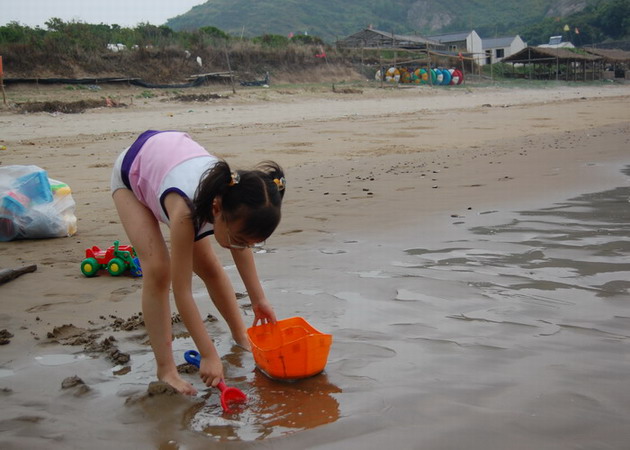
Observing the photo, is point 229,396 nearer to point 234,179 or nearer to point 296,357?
point 296,357

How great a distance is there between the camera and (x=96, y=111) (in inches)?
593

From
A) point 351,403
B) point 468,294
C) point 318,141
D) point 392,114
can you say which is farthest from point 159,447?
point 392,114

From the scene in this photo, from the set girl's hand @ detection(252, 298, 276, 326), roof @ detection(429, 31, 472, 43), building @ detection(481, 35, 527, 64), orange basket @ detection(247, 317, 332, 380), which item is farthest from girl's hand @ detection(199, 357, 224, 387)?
building @ detection(481, 35, 527, 64)

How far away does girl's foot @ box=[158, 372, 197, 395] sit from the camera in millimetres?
2316

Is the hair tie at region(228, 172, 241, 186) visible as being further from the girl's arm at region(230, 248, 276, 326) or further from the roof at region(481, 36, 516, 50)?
the roof at region(481, 36, 516, 50)

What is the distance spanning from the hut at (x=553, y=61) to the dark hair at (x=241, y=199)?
3928cm

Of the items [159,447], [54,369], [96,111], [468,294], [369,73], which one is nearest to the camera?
[159,447]

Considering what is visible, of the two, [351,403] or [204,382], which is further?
[204,382]

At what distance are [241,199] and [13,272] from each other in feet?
6.66

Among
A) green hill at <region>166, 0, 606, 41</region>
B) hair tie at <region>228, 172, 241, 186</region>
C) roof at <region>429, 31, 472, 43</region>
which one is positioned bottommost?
hair tie at <region>228, 172, 241, 186</region>

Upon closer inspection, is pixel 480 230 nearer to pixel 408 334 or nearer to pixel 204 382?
pixel 408 334

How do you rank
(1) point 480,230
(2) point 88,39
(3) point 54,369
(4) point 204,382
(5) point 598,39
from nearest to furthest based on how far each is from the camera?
(4) point 204,382, (3) point 54,369, (1) point 480,230, (2) point 88,39, (5) point 598,39

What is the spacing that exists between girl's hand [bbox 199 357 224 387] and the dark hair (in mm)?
454

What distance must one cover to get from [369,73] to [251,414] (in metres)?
34.6
